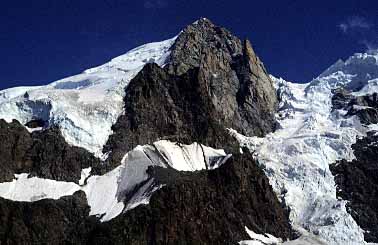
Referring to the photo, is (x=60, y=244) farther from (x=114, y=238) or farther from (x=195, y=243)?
(x=195, y=243)

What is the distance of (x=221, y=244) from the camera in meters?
200

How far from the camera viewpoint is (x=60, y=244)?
655 ft

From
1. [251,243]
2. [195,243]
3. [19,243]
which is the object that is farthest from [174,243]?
[19,243]

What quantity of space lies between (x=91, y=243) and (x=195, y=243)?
24.7 metres

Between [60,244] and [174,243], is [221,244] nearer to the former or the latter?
[174,243]

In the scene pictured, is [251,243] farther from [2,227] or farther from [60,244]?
[2,227]

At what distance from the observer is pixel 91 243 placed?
19712cm

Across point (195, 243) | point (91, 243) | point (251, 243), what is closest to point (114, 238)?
point (91, 243)

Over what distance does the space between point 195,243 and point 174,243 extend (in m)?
5.20

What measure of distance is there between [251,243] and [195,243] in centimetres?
1341

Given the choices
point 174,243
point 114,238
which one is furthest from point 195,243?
point 114,238

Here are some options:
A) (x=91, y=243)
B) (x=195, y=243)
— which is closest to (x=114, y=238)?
(x=91, y=243)

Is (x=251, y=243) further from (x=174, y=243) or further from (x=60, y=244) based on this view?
(x=60, y=244)

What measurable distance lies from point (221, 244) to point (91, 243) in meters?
30.9
